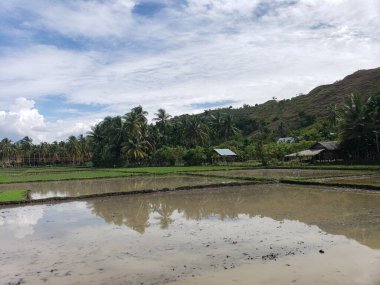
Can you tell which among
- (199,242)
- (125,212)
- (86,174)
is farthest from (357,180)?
(86,174)

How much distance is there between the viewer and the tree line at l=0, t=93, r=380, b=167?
37.6m

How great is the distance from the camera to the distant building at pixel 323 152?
136 feet

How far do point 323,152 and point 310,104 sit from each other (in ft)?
201

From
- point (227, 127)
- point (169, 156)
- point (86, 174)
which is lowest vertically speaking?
point (86, 174)

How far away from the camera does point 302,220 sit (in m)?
12.2

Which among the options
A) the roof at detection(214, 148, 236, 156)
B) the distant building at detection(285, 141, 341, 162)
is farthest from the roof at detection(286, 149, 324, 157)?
the roof at detection(214, 148, 236, 156)

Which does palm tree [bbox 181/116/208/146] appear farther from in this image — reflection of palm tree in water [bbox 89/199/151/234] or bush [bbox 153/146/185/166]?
reflection of palm tree in water [bbox 89/199/151/234]

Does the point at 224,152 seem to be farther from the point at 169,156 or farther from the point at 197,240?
the point at 197,240

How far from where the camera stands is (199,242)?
390 inches

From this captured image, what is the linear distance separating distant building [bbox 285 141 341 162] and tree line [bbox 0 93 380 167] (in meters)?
1.14

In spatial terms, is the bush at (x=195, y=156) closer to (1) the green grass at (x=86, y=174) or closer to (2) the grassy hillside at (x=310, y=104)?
(1) the green grass at (x=86, y=174)

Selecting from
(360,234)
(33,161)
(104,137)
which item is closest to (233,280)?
(360,234)

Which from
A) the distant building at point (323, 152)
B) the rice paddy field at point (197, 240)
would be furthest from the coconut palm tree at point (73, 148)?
the rice paddy field at point (197, 240)

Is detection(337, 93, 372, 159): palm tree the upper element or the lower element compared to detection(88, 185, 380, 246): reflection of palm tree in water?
upper
